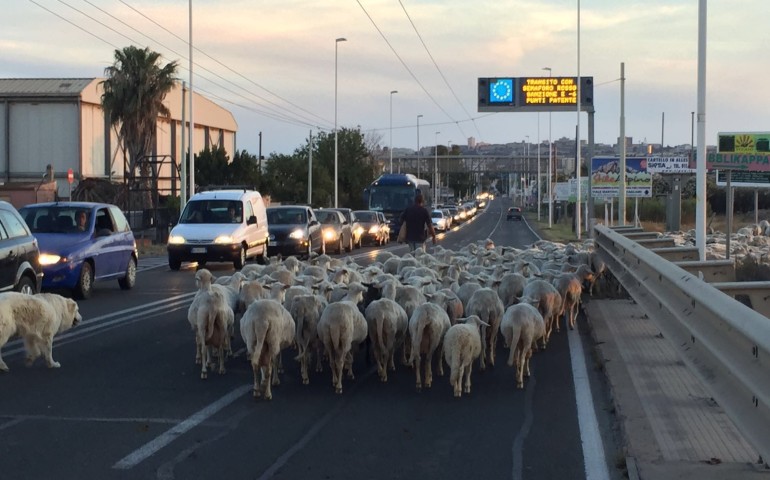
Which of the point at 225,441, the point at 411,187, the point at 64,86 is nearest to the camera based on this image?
the point at 225,441

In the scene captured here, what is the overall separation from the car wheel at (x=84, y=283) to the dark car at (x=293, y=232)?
10463 millimetres

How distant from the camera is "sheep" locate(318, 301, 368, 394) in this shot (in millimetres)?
9578

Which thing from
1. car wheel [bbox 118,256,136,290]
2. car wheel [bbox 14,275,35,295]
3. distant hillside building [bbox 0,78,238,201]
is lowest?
car wheel [bbox 118,256,136,290]

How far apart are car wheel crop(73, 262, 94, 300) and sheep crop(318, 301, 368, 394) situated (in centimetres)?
898

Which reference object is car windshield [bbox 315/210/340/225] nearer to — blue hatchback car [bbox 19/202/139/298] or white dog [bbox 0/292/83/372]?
blue hatchback car [bbox 19/202/139/298]

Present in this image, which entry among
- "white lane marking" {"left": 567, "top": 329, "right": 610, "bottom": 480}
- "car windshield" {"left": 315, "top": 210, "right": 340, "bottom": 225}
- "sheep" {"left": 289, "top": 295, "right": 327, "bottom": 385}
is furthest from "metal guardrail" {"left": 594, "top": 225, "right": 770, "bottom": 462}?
"car windshield" {"left": 315, "top": 210, "right": 340, "bottom": 225}

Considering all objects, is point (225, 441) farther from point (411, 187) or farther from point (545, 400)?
point (411, 187)

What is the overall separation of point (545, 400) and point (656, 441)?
7.06 feet

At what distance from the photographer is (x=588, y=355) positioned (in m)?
11.7

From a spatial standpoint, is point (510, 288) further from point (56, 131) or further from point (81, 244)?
point (56, 131)

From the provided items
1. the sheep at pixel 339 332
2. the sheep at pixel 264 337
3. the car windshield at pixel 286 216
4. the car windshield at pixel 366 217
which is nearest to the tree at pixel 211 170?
the car windshield at pixel 366 217

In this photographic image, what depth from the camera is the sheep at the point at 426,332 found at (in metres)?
9.67

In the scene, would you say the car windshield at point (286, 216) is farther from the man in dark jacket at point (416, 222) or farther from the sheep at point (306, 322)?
the sheep at point (306, 322)

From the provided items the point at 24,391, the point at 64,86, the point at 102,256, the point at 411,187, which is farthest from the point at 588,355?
the point at 64,86
